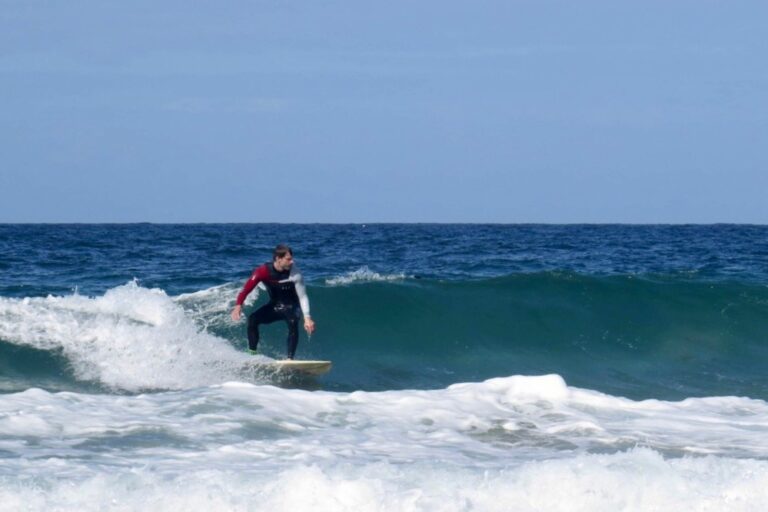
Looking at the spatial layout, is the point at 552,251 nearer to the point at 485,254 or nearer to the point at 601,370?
the point at 485,254

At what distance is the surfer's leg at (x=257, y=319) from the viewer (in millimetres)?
12172

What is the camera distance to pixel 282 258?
12070 millimetres

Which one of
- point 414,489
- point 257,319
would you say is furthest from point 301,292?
point 414,489

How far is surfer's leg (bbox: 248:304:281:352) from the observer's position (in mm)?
12172

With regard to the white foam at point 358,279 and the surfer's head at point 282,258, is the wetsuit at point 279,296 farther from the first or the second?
the white foam at point 358,279

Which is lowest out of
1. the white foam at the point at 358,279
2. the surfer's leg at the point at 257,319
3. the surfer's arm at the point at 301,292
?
the surfer's leg at the point at 257,319

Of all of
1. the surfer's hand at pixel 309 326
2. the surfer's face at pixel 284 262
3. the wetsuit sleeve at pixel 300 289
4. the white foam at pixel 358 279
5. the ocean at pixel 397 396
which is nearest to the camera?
the ocean at pixel 397 396

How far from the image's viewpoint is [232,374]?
12.1 m

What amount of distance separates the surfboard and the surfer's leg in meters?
0.25

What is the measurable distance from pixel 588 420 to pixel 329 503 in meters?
3.57

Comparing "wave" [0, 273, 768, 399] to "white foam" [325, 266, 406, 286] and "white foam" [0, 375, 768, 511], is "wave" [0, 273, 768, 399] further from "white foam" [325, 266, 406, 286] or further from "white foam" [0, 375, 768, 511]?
"white foam" [0, 375, 768, 511]

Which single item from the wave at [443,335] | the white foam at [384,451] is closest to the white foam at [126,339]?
the wave at [443,335]

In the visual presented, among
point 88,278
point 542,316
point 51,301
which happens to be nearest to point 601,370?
point 542,316

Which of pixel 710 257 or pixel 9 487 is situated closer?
pixel 9 487
